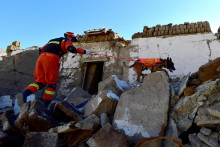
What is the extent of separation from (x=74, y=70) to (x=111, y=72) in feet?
4.52

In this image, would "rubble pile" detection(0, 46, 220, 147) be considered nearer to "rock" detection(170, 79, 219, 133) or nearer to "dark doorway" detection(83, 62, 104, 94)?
"rock" detection(170, 79, 219, 133)

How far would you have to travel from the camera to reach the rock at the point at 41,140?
7.56ft

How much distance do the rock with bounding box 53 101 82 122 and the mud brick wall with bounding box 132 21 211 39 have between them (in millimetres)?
3911

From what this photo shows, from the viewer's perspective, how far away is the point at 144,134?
2.47m

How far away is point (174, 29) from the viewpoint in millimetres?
5703

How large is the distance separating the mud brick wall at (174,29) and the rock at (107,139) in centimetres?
427

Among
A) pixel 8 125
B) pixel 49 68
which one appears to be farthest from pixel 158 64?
pixel 8 125

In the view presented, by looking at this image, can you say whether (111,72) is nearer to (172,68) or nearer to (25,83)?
(172,68)

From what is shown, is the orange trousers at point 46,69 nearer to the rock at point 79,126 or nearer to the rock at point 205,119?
the rock at point 79,126

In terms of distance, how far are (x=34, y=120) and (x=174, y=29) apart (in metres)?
4.70

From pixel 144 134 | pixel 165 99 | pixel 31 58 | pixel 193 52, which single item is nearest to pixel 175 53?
pixel 193 52

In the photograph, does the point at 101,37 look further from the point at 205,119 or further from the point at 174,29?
the point at 205,119

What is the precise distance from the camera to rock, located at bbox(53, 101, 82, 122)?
9.27 feet

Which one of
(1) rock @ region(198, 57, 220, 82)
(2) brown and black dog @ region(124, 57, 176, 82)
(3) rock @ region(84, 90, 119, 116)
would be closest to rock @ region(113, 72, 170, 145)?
(3) rock @ region(84, 90, 119, 116)
